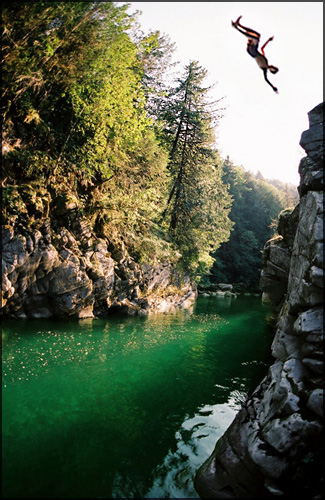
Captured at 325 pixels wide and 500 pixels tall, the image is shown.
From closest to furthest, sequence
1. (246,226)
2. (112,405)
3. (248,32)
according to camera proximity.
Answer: (248,32) → (112,405) → (246,226)

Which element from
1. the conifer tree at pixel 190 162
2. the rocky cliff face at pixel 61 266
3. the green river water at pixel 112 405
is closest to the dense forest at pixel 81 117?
the rocky cliff face at pixel 61 266

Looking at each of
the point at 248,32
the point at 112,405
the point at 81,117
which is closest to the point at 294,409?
the point at 112,405

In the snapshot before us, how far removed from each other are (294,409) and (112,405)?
447 centimetres

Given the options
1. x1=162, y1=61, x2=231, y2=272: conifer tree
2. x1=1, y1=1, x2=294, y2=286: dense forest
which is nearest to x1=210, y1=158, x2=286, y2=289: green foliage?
x1=162, y1=61, x2=231, y2=272: conifer tree

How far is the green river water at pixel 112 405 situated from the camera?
5125mm

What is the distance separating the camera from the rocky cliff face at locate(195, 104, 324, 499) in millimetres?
4711

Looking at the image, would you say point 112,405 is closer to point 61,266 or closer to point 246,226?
point 61,266

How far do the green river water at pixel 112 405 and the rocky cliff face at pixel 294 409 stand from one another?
32.7 inches

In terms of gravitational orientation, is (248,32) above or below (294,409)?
above

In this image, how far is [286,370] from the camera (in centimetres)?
607

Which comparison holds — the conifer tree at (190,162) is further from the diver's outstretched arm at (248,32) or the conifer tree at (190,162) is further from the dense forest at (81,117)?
the diver's outstretched arm at (248,32)

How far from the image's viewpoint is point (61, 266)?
13828 millimetres

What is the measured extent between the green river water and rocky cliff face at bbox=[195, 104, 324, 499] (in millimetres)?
831

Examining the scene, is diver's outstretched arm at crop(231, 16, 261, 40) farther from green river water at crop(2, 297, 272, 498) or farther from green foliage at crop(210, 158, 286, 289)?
green foliage at crop(210, 158, 286, 289)
